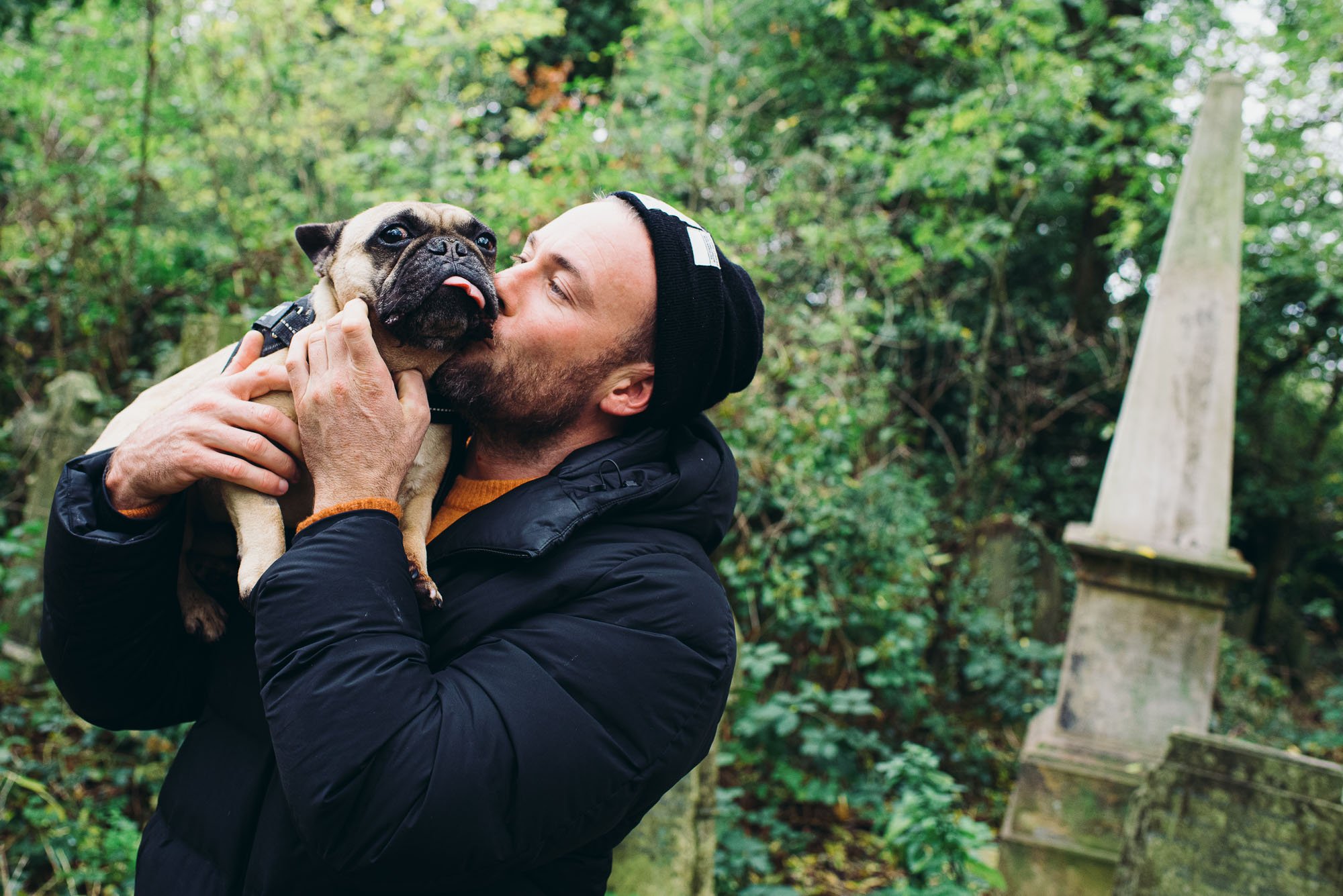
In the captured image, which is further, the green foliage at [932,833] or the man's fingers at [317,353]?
the green foliage at [932,833]

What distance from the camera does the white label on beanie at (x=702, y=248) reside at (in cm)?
186

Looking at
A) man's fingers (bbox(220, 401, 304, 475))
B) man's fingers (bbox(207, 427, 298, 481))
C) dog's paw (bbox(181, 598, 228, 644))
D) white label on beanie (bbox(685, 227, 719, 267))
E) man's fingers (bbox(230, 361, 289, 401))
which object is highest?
white label on beanie (bbox(685, 227, 719, 267))

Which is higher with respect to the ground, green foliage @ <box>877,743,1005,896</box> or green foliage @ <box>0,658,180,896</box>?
green foliage @ <box>877,743,1005,896</box>

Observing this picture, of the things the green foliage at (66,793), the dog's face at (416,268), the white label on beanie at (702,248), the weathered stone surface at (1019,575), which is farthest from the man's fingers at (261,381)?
the weathered stone surface at (1019,575)

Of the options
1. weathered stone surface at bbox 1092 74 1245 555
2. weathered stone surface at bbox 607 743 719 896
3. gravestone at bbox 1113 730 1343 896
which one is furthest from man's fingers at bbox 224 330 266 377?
weathered stone surface at bbox 1092 74 1245 555

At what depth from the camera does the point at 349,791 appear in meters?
1.28

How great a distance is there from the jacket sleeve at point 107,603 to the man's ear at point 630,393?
896mm

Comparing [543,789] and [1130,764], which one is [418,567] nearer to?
[543,789]

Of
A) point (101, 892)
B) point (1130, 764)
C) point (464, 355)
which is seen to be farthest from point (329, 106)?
point (1130, 764)

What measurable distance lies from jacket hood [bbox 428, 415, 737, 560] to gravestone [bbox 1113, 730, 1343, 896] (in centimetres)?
420

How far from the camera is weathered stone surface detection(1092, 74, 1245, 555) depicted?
5805 mm

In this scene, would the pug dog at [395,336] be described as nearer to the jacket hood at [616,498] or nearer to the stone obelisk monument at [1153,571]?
the jacket hood at [616,498]

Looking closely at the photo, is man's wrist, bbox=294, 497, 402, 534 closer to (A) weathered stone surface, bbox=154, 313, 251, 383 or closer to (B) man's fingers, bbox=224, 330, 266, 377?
(B) man's fingers, bbox=224, 330, 266, 377

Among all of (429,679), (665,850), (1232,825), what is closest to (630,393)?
(429,679)
